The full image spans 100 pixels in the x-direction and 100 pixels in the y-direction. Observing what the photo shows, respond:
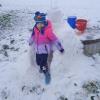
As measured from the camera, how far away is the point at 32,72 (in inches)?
220

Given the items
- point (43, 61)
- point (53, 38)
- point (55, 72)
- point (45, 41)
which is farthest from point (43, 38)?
point (55, 72)

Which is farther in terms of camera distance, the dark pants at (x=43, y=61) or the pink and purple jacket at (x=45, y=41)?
the dark pants at (x=43, y=61)

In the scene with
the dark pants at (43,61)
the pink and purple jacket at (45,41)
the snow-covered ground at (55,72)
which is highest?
the pink and purple jacket at (45,41)

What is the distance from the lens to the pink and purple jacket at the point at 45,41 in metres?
4.97

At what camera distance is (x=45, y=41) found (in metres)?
5.06

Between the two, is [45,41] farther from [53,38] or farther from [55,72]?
[55,72]

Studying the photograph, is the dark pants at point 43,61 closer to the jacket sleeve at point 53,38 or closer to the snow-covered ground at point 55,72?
the snow-covered ground at point 55,72

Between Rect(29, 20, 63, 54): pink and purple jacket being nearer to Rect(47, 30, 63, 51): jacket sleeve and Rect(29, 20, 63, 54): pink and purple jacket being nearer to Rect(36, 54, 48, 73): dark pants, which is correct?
Rect(47, 30, 63, 51): jacket sleeve

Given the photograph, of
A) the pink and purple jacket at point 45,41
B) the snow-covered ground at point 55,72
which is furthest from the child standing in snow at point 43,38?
the snow-covered ground at point 55,72

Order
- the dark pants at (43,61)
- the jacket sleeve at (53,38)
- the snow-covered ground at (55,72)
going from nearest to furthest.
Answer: the jacket sleeve at (53,38) → the snow-covered ground at (55,72) → the dark pants at (43,61)

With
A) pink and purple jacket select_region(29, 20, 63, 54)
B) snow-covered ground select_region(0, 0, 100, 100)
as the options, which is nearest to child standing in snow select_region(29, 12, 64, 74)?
pink and purple jacket select_region(29, 20, 63, 54)

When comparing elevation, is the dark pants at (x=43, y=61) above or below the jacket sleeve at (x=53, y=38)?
below

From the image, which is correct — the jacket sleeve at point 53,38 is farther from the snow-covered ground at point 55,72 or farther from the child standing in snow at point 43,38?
the snow-covered ground at point 55,72

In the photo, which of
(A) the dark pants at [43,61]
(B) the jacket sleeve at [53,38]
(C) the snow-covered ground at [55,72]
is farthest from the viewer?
(A) the dark pants at [43,61]
